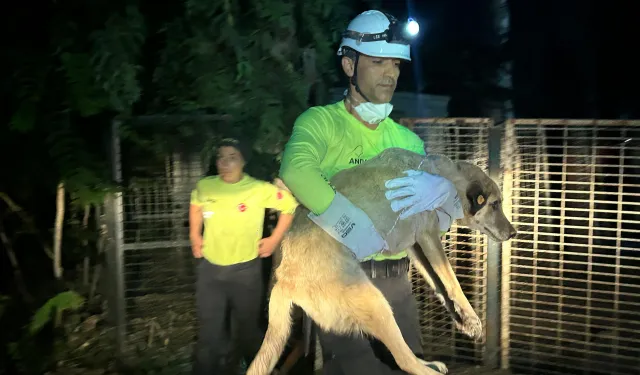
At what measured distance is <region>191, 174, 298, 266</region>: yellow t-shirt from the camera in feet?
12.7

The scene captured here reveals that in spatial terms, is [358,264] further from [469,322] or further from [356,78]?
[356,78]

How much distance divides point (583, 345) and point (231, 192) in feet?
10.3

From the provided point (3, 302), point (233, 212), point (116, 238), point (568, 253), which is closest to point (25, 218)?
point (3, 302)

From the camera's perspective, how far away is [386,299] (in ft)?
8.64

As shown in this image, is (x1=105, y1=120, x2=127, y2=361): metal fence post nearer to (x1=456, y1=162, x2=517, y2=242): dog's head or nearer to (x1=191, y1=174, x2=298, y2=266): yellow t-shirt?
(x1=191, y1=174, x2=298, y2=266): yellow t-shirt

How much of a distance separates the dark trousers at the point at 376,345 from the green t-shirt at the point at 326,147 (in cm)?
17

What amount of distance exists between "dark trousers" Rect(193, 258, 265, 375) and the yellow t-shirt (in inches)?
3.6

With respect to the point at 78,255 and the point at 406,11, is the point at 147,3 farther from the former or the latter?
the point at 406,11

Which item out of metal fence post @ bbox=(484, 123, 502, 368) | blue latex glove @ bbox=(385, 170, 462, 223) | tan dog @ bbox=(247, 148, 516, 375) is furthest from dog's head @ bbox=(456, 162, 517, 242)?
metal fence post @ bbox=(484, 123, 502, 368)

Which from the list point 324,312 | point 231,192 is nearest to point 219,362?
point 231,192

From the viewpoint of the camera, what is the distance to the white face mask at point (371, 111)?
100 inches

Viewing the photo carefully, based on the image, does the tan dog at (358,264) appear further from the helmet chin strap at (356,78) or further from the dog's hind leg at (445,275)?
the helmet chin strap at (356,78)

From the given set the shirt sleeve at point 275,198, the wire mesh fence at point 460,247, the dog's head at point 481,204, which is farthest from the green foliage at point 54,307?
the dog's head at point 481,204

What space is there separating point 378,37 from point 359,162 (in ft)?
1.80
